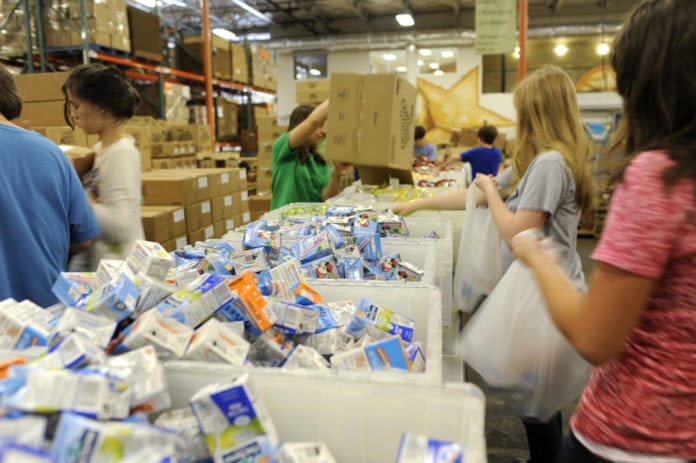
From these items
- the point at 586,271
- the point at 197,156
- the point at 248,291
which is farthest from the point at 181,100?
the point at 248,291

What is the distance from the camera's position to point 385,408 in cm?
89

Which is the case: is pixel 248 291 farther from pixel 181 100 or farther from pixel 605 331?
pixel 181 100

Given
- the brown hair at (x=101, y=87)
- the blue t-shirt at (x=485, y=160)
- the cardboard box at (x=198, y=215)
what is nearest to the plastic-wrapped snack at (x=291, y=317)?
the brown hair at (x=101, y=87)

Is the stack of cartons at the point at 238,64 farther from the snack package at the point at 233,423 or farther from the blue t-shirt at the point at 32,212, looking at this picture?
the snack package at the point at 233,423

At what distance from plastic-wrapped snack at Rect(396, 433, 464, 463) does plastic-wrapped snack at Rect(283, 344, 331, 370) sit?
323 mm

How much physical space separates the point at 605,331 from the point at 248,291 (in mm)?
680

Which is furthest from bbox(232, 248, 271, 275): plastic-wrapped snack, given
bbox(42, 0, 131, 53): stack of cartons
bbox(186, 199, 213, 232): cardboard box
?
bbox(42, 0, 131, 53): stack of cartons

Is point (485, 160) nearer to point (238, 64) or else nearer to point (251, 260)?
point (238, 64)

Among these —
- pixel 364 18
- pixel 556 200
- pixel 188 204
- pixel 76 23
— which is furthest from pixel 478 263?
pixel 364 18

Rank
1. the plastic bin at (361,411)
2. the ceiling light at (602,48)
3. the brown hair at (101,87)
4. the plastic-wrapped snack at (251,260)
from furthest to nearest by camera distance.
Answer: the ceiling light at (602,48) < the brown hair at (101,87) < the plastic-wrapped snack at (251,260) < the plastic bin at (361,411)

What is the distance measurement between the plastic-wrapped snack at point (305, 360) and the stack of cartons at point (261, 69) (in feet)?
34.3

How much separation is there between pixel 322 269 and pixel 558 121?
978mm

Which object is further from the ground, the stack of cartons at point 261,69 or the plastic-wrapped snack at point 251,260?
the stack of cartons at point 261,69

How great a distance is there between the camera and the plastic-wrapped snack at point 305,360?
1.08 metres
